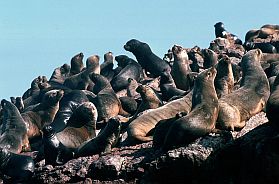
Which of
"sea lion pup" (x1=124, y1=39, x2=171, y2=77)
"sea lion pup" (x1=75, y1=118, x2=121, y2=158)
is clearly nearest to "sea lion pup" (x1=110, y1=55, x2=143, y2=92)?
"sea lion pup" (x1=124, y1=39, x2=171, y2=77)

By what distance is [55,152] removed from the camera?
13.9 meters

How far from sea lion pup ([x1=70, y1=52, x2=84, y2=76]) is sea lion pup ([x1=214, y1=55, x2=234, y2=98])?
1160 cm

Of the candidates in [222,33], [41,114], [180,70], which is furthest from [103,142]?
[222,33]

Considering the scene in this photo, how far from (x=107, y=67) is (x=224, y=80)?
10883 millimetres

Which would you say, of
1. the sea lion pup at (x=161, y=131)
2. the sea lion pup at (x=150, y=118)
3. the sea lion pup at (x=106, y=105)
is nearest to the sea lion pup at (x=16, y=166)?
the sea lion pup at (x=150, y=118)

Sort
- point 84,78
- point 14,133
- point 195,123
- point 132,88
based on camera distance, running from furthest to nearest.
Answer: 1. point 84,78
2. point 132,88
3. point 14,133
4. point 195,123

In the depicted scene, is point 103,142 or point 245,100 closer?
point 245,100

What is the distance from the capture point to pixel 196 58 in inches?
891

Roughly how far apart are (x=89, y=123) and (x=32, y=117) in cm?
314

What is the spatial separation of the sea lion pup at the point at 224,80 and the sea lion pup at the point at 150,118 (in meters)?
0.74

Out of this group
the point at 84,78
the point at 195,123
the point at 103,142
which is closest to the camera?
the point at 195,123

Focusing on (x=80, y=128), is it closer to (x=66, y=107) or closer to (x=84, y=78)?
(x=66, y=107)

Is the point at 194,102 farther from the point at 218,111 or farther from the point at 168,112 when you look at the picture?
the point at 168,112

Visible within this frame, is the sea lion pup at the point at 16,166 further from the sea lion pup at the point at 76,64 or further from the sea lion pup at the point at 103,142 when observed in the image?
the sea lion pup at the point at 76,64
